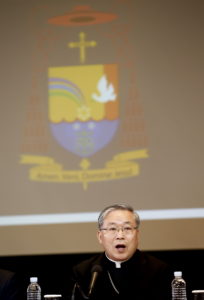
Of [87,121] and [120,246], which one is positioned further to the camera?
[87,121]

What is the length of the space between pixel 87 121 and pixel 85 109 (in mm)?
104

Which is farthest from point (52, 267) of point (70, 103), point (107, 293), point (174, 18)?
point (174, 18)

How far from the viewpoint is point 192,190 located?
5.74 m

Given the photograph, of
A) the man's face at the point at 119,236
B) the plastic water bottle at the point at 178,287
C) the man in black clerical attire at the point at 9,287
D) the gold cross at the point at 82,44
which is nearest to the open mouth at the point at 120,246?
the man's face at the point at 119,236

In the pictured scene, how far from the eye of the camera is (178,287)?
4414mm

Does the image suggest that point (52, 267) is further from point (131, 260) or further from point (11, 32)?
point (11, 32)

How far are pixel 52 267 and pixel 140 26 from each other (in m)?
2.32

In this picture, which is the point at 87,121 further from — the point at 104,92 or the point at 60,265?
the point at 60,265

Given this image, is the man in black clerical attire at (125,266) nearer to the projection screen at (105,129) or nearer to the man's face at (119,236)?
the man's face at (119,236)

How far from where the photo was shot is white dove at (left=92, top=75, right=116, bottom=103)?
5.88 metres

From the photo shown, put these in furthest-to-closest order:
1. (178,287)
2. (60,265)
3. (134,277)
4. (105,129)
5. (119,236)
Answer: (60,265) → (105,129) → (134,277) → (119,236) → (178,287)

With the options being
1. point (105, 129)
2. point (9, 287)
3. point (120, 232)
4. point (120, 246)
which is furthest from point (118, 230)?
Result: point (105, 129)

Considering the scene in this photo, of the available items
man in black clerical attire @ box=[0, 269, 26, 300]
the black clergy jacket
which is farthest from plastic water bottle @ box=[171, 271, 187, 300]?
man in black clerical attire @ box=[0, 269, 26, 300]

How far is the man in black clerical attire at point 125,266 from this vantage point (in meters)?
4.66
